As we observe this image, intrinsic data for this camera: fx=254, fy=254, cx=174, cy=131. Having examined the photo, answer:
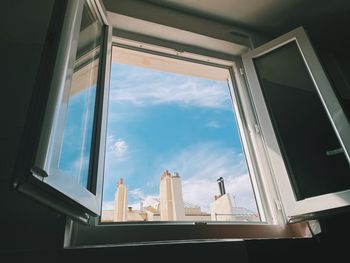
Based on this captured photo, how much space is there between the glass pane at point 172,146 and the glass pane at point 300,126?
12.2 inches

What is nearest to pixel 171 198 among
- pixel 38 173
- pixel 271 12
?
pixel 38 173

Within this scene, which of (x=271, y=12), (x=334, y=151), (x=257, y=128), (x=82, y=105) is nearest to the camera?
(x=82, y=105)

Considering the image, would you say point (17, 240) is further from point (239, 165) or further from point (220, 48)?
point (220, 48)

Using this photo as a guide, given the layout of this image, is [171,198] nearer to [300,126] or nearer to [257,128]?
[257,128]

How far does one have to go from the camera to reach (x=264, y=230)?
1.46 metres

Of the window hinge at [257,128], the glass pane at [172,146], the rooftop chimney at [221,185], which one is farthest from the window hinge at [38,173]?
the window hinge at [257,128]

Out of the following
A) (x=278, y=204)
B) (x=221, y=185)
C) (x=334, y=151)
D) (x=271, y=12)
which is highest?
(x=271, y=12)

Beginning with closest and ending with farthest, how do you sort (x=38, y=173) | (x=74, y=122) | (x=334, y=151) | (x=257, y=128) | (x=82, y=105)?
1. (x=38, y=173)
2. (x=74, y=122)
3. (x=82, y=105)
4. (x=334, y=151)
5. (x=257, y=128)

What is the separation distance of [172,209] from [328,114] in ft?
3.69

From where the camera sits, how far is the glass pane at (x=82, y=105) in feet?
3.07

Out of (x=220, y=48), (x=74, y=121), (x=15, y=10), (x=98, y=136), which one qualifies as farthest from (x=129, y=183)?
(x=220, y=48)

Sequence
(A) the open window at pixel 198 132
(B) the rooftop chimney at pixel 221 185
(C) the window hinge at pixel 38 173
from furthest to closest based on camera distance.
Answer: (B) the rooftop chimney at pixel 221 185 < (A) the open window at pixel 198 132 < (C) the window hinge at pixel 38 173

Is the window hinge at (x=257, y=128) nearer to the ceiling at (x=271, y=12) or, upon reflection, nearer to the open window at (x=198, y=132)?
the open window at (x=198, y=132)

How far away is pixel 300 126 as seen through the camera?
185 centimetres
